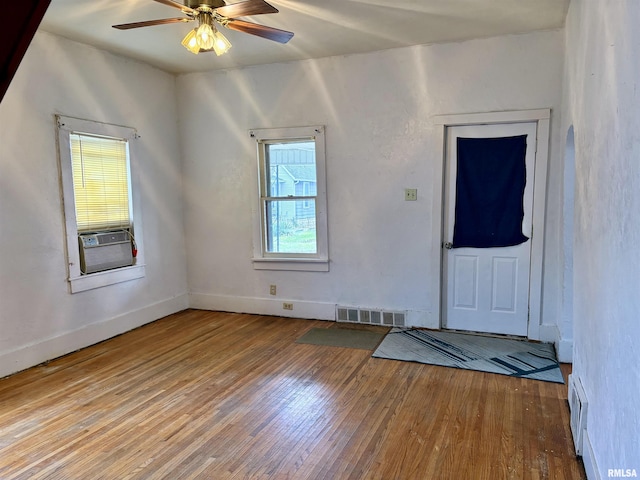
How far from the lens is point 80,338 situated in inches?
156

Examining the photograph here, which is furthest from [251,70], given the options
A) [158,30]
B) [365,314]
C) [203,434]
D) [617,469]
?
[617,469]

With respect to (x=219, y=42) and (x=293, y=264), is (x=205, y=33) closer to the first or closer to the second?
(x=219, y=42)

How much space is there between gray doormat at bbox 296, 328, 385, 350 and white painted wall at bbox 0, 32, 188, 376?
183 cm

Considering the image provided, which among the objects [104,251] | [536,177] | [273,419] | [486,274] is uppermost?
[536,177]

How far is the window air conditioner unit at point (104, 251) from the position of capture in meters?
3.98

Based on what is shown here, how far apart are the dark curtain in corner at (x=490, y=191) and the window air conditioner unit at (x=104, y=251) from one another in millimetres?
3291

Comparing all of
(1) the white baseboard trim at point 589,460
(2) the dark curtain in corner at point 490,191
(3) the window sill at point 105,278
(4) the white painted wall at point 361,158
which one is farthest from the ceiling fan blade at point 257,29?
(1) the white baseboard trim at point 589,460

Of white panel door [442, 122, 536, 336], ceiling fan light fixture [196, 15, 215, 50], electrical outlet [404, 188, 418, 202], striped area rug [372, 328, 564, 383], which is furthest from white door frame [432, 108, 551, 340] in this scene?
ceiling fan light fixture [196, 15, 215, 50]

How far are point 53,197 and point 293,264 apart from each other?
92.2 inches

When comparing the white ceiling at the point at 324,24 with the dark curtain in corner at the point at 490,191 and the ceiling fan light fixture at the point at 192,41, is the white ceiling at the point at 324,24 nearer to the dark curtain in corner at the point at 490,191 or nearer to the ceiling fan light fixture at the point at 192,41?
the ceiling fan light fixture at the point at 192,41

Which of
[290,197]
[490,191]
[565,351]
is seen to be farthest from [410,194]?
[565,351]

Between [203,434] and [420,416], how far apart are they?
1.32 metres

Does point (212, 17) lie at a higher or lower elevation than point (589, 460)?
higher

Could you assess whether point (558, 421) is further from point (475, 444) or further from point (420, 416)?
point (420, 416)
